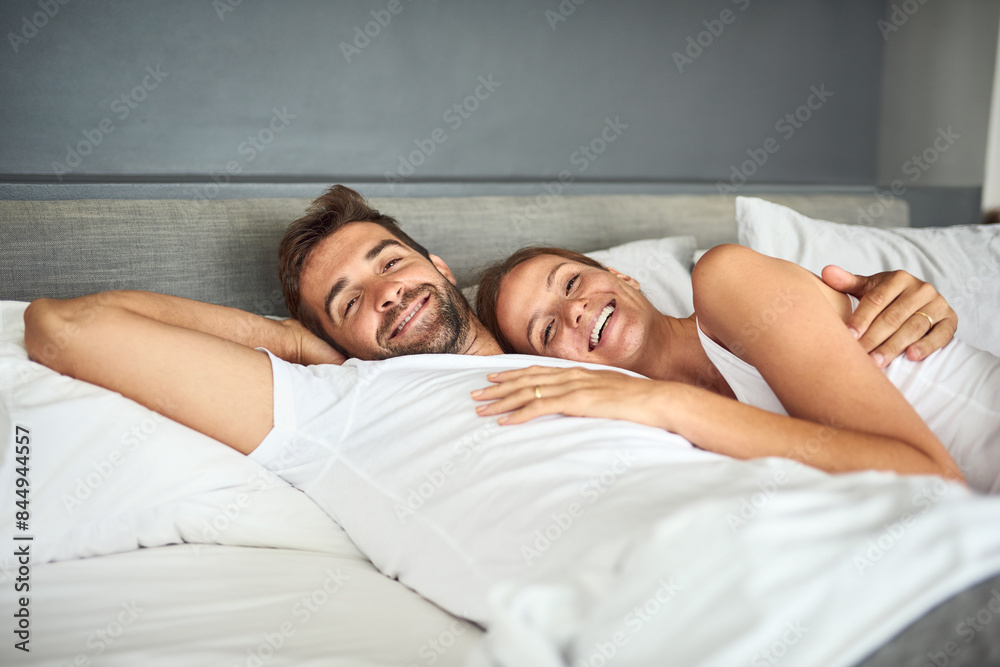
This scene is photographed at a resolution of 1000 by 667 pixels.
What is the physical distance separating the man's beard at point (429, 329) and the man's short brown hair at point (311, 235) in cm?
19

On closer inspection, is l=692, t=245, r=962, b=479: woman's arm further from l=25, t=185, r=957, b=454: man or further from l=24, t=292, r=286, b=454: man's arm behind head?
l=24, t=292, r=286, b=454: man's arm behind head

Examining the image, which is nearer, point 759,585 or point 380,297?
point 759,585

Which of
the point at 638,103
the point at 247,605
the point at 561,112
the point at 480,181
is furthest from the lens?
the point at 638,103

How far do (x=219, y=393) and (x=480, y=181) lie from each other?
4.24 feet

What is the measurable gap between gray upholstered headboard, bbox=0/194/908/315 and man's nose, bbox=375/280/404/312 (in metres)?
0.41

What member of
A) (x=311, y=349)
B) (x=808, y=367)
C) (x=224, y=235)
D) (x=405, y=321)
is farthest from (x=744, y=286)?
(x=224, y=235)

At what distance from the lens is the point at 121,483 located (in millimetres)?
1097

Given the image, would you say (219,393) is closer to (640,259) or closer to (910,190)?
(640,259)

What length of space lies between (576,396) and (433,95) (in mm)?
1373

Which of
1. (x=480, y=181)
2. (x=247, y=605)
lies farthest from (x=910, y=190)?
(x=247, y=605)

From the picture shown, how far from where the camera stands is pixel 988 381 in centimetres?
116

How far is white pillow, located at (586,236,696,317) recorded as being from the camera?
1922 millimetres

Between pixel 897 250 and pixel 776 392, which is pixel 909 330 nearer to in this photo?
pixel 776 392

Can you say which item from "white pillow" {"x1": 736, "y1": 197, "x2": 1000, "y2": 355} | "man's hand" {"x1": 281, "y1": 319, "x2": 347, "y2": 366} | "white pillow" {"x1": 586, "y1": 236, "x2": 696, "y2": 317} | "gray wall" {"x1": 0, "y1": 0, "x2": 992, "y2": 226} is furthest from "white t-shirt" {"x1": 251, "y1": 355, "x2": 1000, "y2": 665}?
"white pillow" {"x1": 736, "y1": 197, "x2": 1000, "y2": 355}
